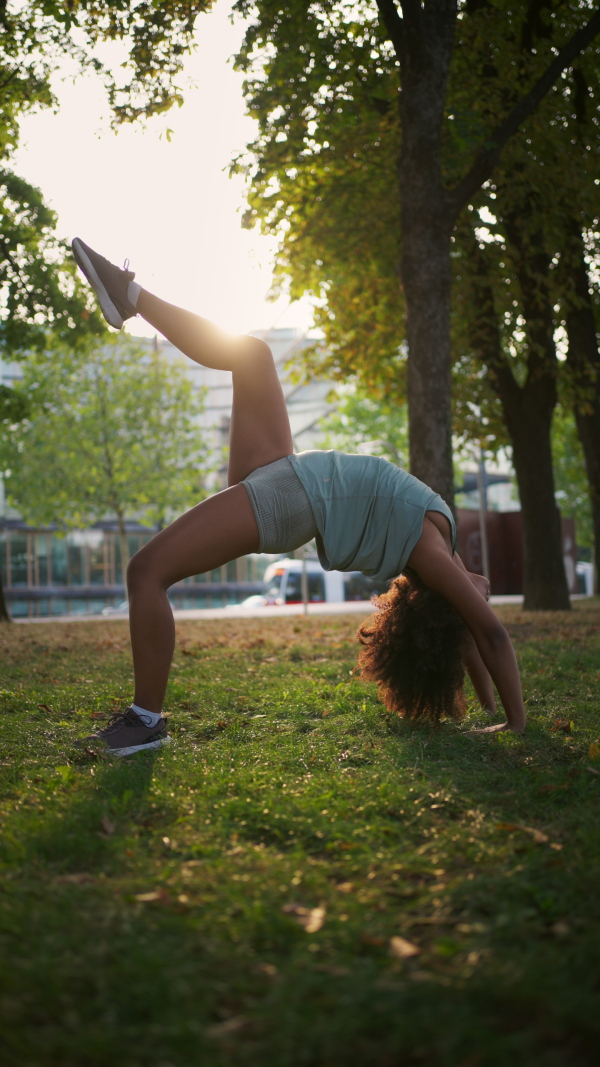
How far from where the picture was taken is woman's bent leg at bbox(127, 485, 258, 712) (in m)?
3.90

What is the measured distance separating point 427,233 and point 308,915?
27.9ft

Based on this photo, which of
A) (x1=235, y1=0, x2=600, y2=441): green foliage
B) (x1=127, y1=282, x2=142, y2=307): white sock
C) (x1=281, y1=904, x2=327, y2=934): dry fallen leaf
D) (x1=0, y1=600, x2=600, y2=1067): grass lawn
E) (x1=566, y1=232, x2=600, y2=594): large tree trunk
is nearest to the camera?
(x1=0, y1=600, x2=600, y2=1067): grass lawn

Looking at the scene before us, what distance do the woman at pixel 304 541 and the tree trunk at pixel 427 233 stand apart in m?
5.12

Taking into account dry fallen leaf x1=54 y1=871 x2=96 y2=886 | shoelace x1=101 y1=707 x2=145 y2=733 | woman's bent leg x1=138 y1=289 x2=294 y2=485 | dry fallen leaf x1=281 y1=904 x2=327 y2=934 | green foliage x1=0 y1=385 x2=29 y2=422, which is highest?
green foliage x1=0 y1=385 x2=29 y2=422

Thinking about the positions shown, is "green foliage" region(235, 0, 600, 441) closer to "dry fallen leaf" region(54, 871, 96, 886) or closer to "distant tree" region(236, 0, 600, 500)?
"distant tree" region(236, 0, 600, 500)

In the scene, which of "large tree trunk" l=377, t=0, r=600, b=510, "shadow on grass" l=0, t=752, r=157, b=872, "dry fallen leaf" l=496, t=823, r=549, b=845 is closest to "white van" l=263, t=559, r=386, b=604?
"large tree trunk" l=377, t=0, r=600, b=510

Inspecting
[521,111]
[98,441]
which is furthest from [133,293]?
[98,441]

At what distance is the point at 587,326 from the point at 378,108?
5511mm

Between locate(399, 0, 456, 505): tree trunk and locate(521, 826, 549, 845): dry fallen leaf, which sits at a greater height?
locate(399, 0, 456, 505): tree trunk

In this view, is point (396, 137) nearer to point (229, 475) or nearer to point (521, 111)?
point (521, 111)

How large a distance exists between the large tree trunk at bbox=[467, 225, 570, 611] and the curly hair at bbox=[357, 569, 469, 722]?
37.4 feet

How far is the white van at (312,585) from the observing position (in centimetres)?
4553

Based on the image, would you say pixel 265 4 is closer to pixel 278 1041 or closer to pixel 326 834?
pixel 326 834

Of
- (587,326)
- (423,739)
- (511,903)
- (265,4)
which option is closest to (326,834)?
(511,903)
